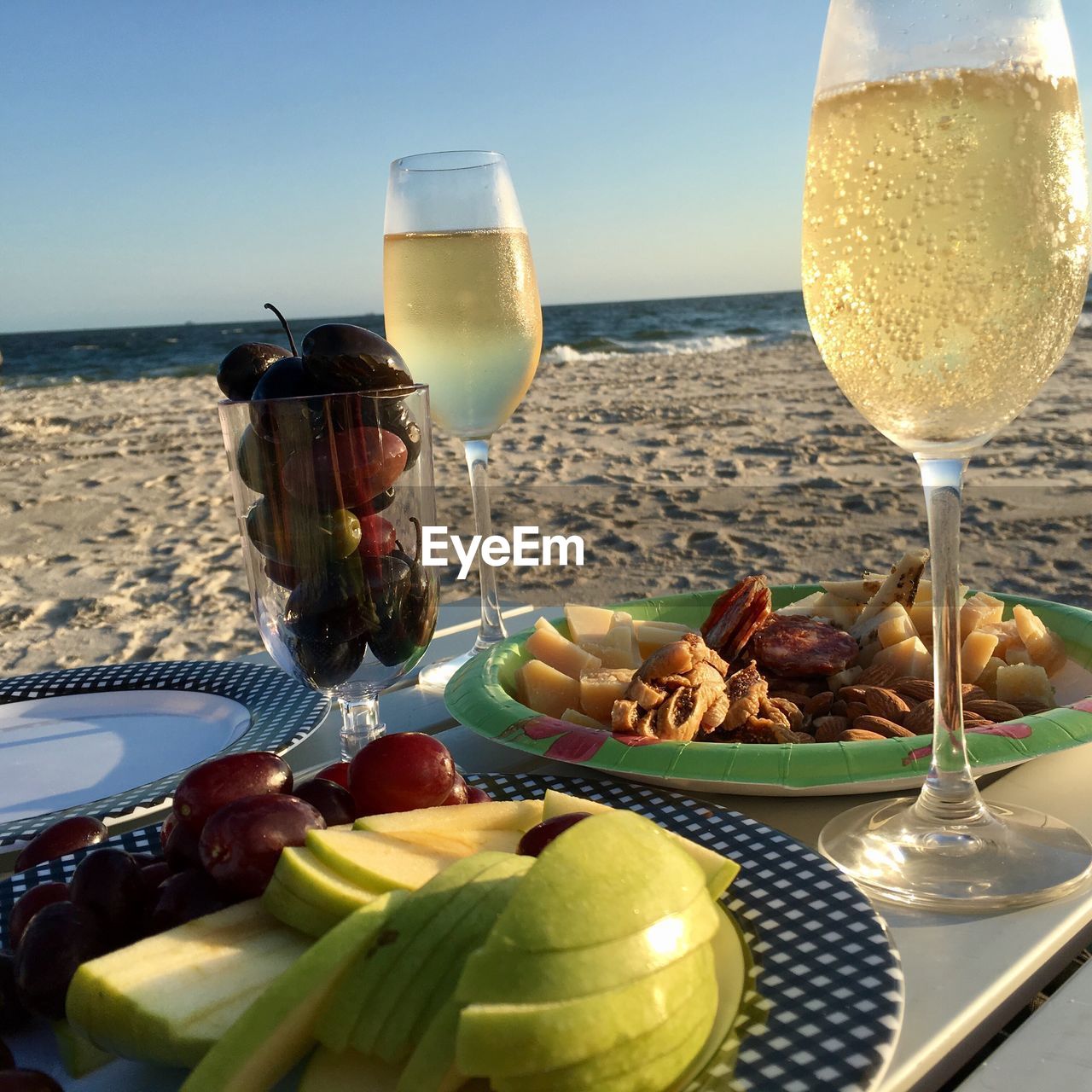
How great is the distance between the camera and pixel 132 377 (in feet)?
72.6

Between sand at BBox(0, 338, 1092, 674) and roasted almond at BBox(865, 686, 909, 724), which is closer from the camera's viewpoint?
roasted almond at BBox(865, 686, 909, 724)

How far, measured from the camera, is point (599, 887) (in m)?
0.59

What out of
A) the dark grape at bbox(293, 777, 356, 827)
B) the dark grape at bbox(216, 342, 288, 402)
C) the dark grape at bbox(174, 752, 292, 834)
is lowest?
the dark grape at bbox(293, 777, 356, 827)

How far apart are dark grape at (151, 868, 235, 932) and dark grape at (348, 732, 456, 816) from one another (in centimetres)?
16

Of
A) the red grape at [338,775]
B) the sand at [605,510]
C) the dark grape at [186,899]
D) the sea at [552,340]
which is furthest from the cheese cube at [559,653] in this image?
the sea at [552,340]

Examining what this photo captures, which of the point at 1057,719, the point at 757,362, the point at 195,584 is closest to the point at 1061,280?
the point at 1057,719

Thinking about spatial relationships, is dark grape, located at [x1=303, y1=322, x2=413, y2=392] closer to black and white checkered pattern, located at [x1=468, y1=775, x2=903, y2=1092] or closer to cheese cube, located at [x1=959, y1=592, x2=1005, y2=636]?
black and white checkered pattern, located at [x1=468, y1=775, x2=903, y2=1092]

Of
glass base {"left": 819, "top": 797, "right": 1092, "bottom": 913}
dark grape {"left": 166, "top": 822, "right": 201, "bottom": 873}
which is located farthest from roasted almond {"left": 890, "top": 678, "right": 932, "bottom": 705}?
dark grape {"left": 166, "top": 822, "right": 201, "bottom": 873}

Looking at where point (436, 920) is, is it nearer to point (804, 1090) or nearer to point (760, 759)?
point (804, 1090)

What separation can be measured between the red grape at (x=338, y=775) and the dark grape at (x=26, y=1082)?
13.8 inches

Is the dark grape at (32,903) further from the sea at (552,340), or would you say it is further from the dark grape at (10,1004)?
the sea at (552,340)

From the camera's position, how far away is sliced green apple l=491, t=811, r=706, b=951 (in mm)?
569

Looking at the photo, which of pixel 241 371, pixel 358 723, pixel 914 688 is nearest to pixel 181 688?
pixel 358 723

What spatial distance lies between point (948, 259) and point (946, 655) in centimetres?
32
